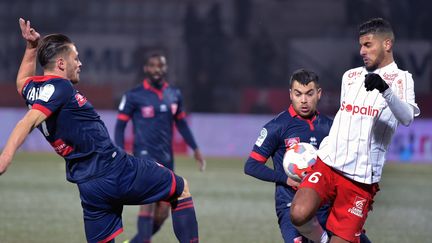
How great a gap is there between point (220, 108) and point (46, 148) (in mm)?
4727

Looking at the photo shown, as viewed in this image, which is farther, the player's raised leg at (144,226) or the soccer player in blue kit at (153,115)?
the soccer player in blue kit at (153,115)

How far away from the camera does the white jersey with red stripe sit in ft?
19.6

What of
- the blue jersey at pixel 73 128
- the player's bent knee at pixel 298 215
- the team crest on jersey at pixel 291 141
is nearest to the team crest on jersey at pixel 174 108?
the team crest on jersey at pixel 291 141

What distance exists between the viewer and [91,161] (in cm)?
611

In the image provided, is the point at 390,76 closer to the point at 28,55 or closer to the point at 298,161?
the point at 298,161

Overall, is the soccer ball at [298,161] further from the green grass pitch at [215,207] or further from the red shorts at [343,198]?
the green grass pitch at [215,207]

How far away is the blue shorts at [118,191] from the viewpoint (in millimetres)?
6121

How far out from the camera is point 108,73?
77.0ft

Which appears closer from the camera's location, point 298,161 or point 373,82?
point 373,82

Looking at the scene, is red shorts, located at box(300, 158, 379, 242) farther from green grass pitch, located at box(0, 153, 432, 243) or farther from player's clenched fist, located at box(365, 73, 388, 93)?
green grass pitch, located at box(0, 153, 432, 243)

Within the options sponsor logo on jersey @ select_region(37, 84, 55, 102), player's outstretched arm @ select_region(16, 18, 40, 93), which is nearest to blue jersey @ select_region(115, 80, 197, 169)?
player's outstretched arm @ select_region(16, 18, 40, 93)

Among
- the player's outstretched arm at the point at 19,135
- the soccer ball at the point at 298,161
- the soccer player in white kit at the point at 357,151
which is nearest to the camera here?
the player's outstretched arm at the point at 19,135

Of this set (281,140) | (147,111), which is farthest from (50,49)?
(147,111)

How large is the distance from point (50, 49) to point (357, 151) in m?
2.32
